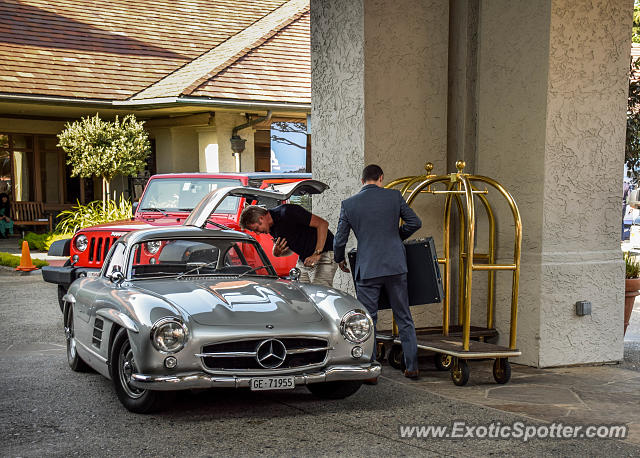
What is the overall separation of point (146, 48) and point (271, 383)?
64.1 feet

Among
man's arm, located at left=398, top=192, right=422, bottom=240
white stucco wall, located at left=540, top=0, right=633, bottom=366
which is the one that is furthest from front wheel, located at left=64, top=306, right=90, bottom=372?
white stucco wall, located at left=540, top=0, right=633, bottom=366

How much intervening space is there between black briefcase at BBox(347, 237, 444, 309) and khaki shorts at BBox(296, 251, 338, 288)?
0.81 metres

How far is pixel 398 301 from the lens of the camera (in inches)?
270

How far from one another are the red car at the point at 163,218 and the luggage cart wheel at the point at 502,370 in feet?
12.4

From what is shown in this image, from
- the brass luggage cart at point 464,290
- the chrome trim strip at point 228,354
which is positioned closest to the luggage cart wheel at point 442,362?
the brass luggage cart at point 464,290

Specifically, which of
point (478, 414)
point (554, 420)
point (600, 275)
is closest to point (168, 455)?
point (478, 414)

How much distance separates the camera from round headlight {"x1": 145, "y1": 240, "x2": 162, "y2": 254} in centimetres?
707

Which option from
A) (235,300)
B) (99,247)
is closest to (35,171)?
(99,247)

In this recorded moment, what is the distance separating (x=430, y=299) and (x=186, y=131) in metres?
16.2

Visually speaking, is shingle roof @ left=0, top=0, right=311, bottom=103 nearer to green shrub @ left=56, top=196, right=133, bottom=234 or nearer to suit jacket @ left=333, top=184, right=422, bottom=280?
green shrub @ left=56, top=196, right=133, bottom=234

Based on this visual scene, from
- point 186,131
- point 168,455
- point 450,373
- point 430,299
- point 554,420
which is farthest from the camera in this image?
point 186,131

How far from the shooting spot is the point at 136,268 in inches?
259

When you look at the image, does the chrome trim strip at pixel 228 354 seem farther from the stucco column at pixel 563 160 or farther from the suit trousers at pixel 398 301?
the stucco column at pixel 563 160

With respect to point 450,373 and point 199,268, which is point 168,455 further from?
point 450,373
